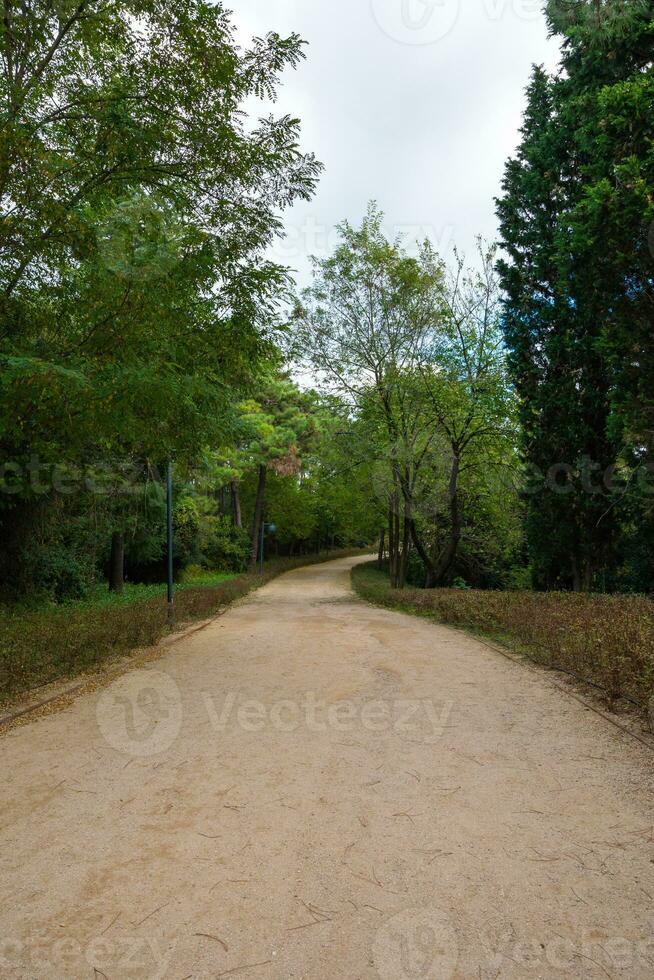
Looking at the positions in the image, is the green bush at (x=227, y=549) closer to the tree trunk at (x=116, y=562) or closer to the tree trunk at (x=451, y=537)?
the tree trunk at (x=116, y=562)

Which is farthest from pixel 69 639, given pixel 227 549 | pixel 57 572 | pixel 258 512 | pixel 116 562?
pixel 258 512

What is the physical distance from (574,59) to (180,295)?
15.6 meters

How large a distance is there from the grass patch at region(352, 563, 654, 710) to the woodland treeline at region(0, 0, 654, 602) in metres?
4.25

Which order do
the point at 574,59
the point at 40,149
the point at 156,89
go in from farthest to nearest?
1. the point at 574,59
2. the point at 156,89
3. the point at 40,149

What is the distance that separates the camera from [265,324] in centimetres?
850

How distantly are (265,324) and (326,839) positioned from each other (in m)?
6.71

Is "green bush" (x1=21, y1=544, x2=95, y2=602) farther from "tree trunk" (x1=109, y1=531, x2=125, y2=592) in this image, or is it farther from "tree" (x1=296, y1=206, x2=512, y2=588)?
"tree" (x1=296, y1=206, x2=512, y2=588)

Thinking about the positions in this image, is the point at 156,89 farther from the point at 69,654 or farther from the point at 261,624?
the point at 261,624

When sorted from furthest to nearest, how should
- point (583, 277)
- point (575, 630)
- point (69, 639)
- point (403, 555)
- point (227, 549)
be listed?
point (227, 549)
point (403, 555)
point (583, 277)
point (575, 630)
point (69, 639)

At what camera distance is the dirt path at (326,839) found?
2469 millimetres

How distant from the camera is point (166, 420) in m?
7.43

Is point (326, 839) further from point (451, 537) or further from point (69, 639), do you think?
point (451, 537)

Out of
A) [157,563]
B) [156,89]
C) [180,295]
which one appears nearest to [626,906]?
[180,295]

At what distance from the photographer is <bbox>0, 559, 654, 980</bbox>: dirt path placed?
247 centimetres
